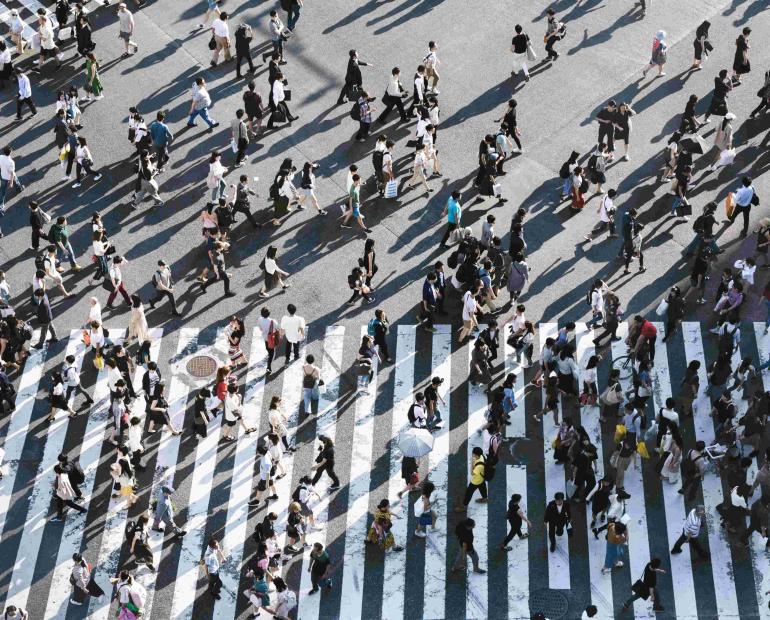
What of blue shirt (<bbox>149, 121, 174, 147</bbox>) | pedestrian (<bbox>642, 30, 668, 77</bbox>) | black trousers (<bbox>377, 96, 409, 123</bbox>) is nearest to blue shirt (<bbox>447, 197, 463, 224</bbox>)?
black trousers (<bbox>377, 96, 409, 123</bbox>)

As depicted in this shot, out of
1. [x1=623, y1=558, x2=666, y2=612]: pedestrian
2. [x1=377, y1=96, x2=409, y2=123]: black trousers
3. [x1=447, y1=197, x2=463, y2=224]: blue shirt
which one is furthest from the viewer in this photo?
Answer: [x1=377, y1=96, x2=409, y2=123]: black trousers

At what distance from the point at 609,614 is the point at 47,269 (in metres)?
15.6

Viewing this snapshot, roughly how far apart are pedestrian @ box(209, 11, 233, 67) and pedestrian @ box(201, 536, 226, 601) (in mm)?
17958

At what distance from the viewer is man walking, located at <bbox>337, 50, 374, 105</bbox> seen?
123 ft

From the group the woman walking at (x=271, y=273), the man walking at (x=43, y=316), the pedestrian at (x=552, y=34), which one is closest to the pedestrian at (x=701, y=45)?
the pedestrian at (x=552, y=34)

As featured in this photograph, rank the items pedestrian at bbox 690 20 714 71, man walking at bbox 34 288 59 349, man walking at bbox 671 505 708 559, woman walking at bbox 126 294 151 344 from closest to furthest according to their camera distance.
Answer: man walking at bbox 671 505 708 559 → woman walking at bbox 126 294 151 344 → man walking at bbox 34 288 59 349 → pedestrian at bbox 690 20 714 71

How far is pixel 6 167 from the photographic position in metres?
35.2

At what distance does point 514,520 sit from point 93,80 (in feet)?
64.0

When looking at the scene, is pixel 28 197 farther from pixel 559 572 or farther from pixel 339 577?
pixel 559 572

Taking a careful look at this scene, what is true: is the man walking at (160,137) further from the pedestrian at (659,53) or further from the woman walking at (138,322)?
the pedestrian at (659,53)

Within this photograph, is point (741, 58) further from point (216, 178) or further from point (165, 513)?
point (165, 513)

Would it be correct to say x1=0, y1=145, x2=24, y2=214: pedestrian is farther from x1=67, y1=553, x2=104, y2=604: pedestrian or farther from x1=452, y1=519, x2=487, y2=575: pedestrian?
x1=452, y1=519, x2=487, y2=575: pedestrian

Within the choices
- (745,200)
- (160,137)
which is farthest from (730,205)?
(160,137)

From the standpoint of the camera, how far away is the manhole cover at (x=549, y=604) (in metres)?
26.0
